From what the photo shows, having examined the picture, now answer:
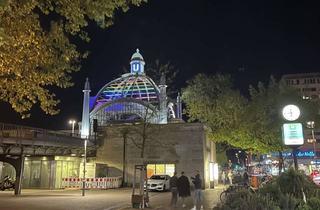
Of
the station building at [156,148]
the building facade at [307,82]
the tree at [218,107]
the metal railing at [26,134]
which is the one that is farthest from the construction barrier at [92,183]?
the building facade at [307,82]

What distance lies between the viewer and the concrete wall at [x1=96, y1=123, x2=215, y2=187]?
145ft

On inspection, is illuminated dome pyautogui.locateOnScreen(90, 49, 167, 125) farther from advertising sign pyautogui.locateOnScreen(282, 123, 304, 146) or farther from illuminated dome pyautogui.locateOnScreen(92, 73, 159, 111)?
advertising sign pyautogui.locateOnScreen(282, 123, 304, 146)

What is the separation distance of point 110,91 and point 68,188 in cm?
4509

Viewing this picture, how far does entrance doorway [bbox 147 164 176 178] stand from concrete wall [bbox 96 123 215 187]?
50 cm

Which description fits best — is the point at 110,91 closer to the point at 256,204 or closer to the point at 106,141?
the point at 106,141

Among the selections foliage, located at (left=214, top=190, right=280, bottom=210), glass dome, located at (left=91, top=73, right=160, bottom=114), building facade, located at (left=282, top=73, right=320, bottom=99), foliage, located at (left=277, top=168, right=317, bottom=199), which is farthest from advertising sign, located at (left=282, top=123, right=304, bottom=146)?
building facade, located at (left=282, top=73, right=320, bottom=99)

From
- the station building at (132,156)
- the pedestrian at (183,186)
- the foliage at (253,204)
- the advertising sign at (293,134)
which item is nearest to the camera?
the foliage at (253,204)

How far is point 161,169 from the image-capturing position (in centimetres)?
4538

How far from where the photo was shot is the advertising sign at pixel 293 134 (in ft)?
45.5

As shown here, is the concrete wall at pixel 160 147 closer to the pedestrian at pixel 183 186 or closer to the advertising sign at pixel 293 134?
the pedestrian at pixel 183 186

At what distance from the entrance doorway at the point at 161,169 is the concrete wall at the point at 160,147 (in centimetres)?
50

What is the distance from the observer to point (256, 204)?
11.0 metres

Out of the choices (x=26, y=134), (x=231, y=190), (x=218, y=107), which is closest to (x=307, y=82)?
(x=218, y=107)

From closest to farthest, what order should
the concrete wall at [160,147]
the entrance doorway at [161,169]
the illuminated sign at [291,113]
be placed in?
the illuminated sign at [291,113] → the concrete wall at [160,147] → the entrance doorway at [161,169]
